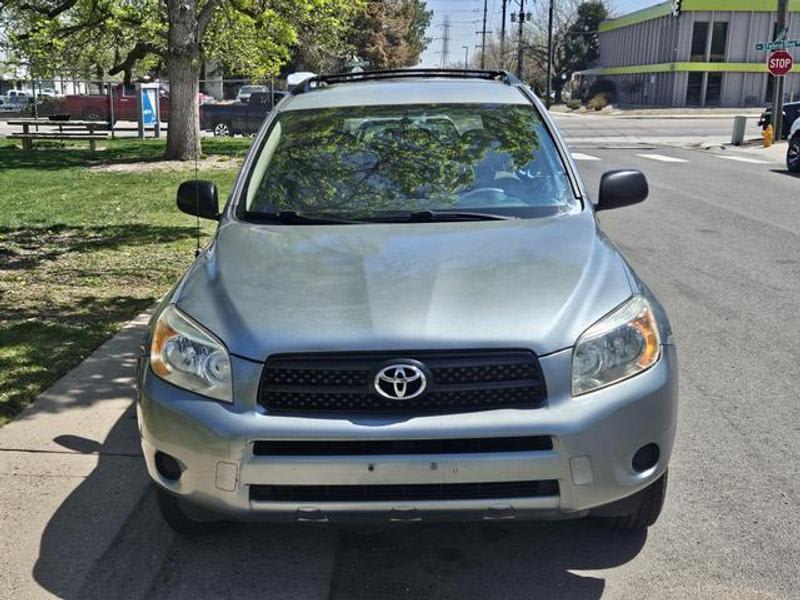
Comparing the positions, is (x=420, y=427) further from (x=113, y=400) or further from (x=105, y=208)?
(x=105, y=208)

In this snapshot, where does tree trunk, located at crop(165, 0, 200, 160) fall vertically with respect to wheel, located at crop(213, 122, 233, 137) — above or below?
above

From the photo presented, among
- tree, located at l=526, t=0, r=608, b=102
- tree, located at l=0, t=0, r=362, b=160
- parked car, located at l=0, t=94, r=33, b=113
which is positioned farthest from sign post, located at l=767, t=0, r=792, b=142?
tree, located at l=526, t=0, r=608, b=102

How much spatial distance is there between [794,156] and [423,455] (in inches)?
701

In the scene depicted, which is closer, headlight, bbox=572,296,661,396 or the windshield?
headlight, bbox=572,296,661,396

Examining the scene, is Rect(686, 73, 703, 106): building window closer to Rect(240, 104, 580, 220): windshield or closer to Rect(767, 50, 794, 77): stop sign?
Rect(767, 50, 794, 77): stop sign

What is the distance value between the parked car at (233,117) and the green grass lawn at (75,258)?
1391 cm

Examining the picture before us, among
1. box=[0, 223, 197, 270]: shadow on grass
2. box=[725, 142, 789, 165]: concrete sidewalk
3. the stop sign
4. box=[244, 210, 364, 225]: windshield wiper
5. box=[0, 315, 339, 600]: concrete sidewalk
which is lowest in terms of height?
box=[0, 315, 339, 600]: concrete sidewalk

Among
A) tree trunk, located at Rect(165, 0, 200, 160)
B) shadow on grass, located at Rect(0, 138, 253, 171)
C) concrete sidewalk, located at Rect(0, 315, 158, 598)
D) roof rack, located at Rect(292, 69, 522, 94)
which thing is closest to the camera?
concrete sidewalk, located at Rect(0, 315, 158, 598)

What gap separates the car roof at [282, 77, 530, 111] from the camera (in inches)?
185

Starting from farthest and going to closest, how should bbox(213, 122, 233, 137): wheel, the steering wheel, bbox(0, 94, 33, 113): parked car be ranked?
1. bbox(0, 94, 33, 113): parked car
2. bbox(213, 122, 233, 137): wheel
3. the steering wheel

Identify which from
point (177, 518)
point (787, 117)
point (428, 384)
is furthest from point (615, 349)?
point (787, 117)

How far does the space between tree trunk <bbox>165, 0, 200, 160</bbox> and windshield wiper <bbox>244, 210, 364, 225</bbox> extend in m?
14.7

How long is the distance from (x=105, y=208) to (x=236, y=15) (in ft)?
33.6

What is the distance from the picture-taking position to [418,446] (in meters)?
2.79
